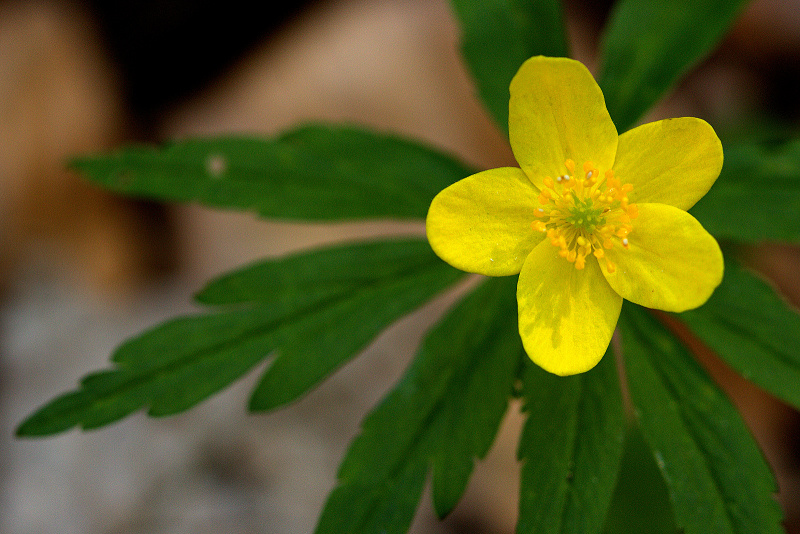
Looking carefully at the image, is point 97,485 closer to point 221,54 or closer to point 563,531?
point 563,531

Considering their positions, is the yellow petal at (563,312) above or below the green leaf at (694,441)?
above

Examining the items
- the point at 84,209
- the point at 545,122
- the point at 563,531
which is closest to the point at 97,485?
the point at 84,209

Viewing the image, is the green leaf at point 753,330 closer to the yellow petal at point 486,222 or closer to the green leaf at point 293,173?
the yellow petal at point 486,222

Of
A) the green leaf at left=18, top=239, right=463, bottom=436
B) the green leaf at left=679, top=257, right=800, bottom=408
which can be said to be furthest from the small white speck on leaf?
the green leaf at left=679, top=257, right=800, bottom=408

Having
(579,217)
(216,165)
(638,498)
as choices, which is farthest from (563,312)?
(638,498)

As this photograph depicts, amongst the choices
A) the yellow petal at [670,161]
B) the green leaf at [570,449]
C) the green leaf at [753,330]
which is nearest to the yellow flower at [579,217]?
the yellow petal at [670,161]

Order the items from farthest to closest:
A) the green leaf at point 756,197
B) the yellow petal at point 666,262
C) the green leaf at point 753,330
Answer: the green leaf at point 756,197, the green leaf at point 753,330, the yellow petal at point 666,262

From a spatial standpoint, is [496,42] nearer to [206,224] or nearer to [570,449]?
[570,449]
